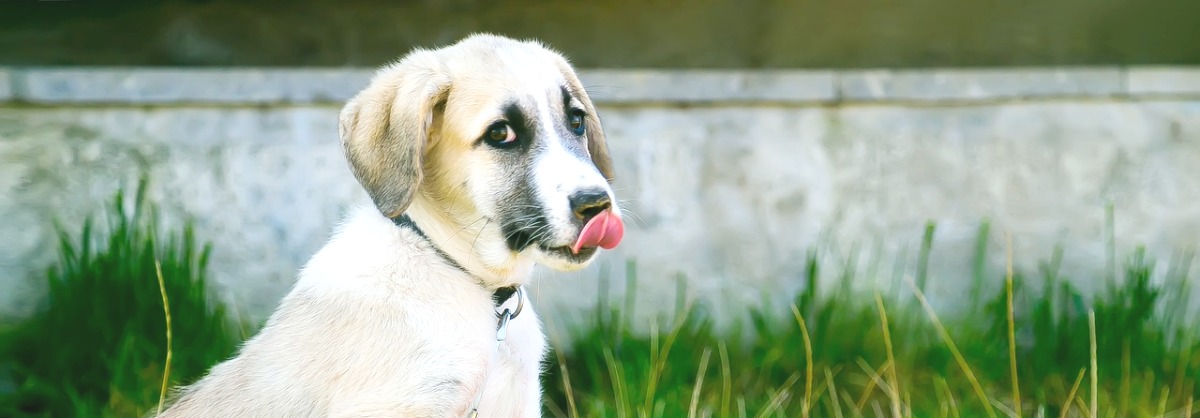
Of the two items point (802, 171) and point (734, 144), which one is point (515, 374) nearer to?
point (734, 144)

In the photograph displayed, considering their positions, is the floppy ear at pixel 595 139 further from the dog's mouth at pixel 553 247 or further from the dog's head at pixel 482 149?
the dog's mouth at pixel 553 247

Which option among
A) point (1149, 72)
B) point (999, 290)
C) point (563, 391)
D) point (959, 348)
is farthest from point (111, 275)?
point (1149, 72)

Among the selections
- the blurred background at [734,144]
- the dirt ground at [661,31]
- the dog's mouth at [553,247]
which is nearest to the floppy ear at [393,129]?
the dog's mouth at [553,247]

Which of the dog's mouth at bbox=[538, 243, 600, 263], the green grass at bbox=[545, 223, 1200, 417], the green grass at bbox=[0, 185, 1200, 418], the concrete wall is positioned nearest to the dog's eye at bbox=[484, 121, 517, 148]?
the dog's mouth at bbox=[538, 243, 600, 263]

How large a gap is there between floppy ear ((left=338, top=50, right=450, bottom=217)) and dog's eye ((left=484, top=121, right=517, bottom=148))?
19 centimetres

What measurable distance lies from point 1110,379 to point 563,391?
2.74 m

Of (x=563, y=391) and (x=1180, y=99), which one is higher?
(x=1180, y=99)

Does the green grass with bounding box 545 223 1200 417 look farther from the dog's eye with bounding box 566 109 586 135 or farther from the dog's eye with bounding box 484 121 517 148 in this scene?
the dog's eye with bounding box 484 121 517 148

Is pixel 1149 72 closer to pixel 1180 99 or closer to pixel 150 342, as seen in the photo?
pixel 1180 99

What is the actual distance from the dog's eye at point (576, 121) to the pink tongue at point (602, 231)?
0.53m

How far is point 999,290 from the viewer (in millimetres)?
5812

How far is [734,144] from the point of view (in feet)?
19.3

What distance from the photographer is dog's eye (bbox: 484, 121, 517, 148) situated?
3045mm

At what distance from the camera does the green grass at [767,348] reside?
185 inches
